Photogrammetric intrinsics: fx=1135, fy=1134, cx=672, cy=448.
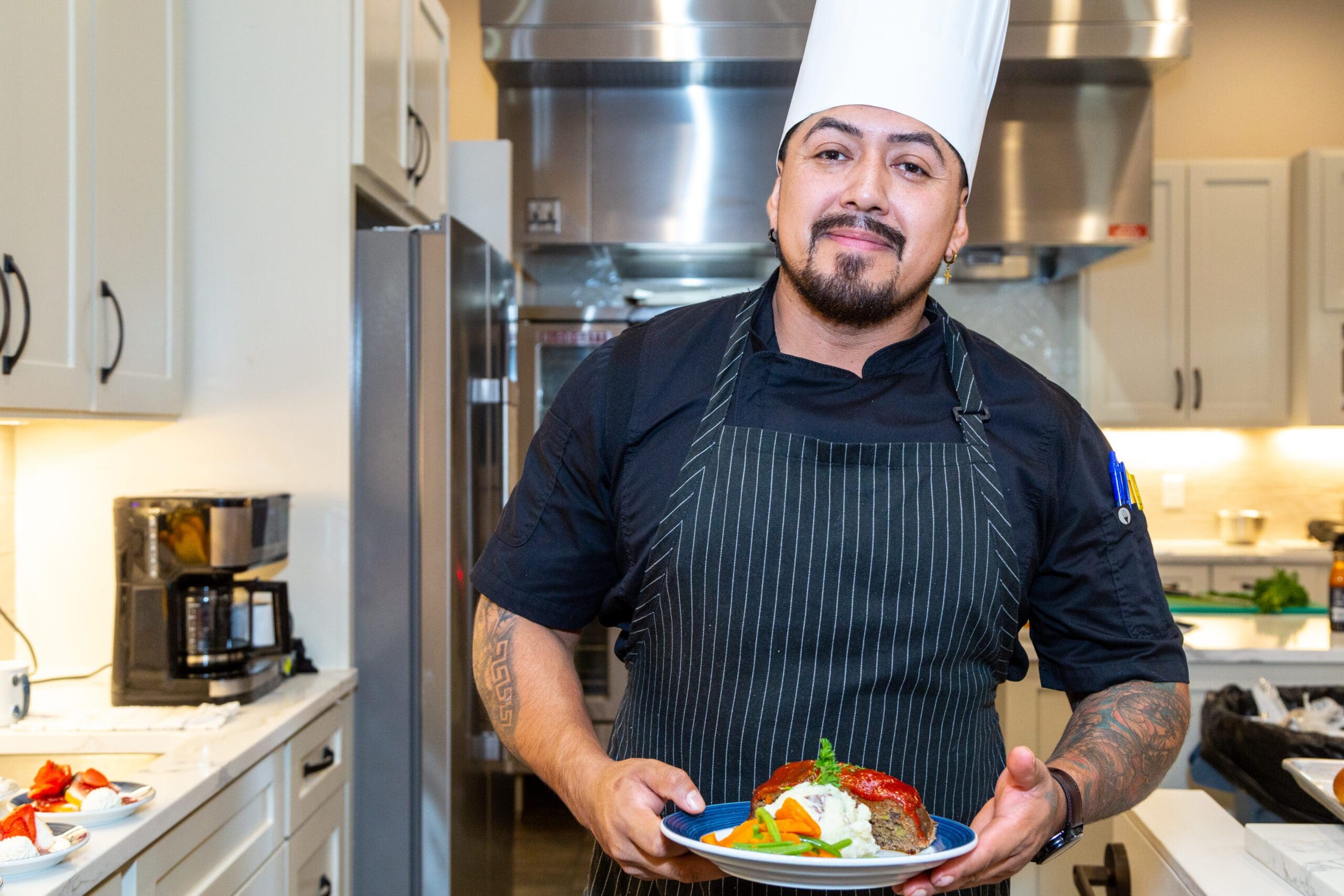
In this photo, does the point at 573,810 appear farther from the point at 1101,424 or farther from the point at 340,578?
the point at 1101,424

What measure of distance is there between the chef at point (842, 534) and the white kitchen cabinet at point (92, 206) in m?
0.92

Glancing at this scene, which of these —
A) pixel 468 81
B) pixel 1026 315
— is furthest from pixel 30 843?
pixel 1026 315

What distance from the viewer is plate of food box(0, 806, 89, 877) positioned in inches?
48.2

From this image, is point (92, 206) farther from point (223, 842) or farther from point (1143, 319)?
point (1143, 319)

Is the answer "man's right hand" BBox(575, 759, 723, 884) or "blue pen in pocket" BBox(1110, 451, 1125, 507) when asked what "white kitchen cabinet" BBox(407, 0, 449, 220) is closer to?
"blue pen in pocket" BBox(1110, 451, 1125, 507)

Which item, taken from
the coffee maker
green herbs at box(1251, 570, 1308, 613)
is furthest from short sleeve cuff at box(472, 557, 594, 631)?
green herbs at box(1251, 570, 1308, 613)

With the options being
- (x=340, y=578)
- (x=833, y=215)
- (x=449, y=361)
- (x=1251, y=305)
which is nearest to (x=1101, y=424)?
(x=1251, y=305)

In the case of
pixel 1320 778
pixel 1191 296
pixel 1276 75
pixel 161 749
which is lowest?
pixel 161 749

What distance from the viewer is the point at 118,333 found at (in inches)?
79.6

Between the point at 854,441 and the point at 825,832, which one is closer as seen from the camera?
the point at 825,832

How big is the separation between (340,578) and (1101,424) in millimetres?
3195

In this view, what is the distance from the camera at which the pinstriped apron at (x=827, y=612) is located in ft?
3.88

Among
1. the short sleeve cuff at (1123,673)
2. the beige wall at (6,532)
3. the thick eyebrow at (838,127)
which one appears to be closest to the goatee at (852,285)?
the thick eyebrow at (838,127)

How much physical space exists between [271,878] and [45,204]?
1180 mm
